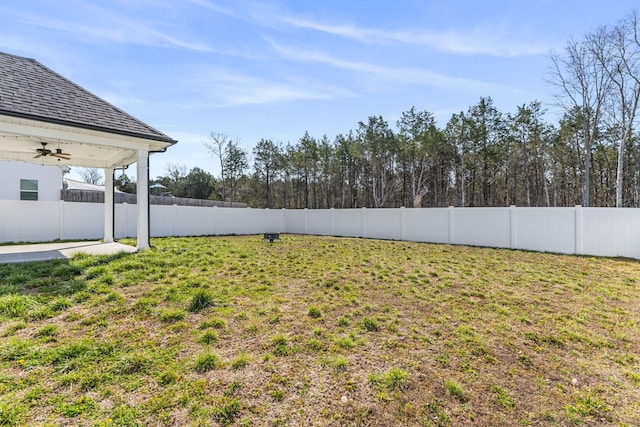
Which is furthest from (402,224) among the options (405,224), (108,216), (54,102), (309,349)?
(54,102)

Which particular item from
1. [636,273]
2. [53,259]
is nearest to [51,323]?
[53,259]

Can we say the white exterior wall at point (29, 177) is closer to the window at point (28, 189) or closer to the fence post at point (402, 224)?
the window at point (28, 189)

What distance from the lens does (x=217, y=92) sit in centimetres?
1061

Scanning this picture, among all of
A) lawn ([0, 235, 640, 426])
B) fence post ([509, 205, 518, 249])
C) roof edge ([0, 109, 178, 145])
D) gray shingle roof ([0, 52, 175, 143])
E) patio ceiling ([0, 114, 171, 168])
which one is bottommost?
lawn ([0, 235, 640, 426])

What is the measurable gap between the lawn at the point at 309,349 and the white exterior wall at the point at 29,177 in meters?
11.1

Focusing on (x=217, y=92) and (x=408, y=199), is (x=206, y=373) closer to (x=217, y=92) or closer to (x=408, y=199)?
(x=217, y=92)

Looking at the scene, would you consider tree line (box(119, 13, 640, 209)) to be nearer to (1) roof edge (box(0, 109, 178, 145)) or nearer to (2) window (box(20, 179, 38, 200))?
(2) window (box(20, 179, 38, 200))

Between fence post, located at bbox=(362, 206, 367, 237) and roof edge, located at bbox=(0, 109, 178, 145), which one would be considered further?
fence post, located at bbox=(362, 206, 367, 237)

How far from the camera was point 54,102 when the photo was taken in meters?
6.31

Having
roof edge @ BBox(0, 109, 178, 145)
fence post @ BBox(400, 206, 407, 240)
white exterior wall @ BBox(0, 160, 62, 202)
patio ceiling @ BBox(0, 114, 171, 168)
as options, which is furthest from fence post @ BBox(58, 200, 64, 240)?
fence post @ BBox(400, 206, 407, 240)

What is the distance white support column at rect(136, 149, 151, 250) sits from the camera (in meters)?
7.21

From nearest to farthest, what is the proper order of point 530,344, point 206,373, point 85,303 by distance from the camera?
point 206,373, point 530,344, point 85,303

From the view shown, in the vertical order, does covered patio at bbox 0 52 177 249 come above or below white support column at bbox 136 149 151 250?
above

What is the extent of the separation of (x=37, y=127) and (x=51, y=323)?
479 cm
